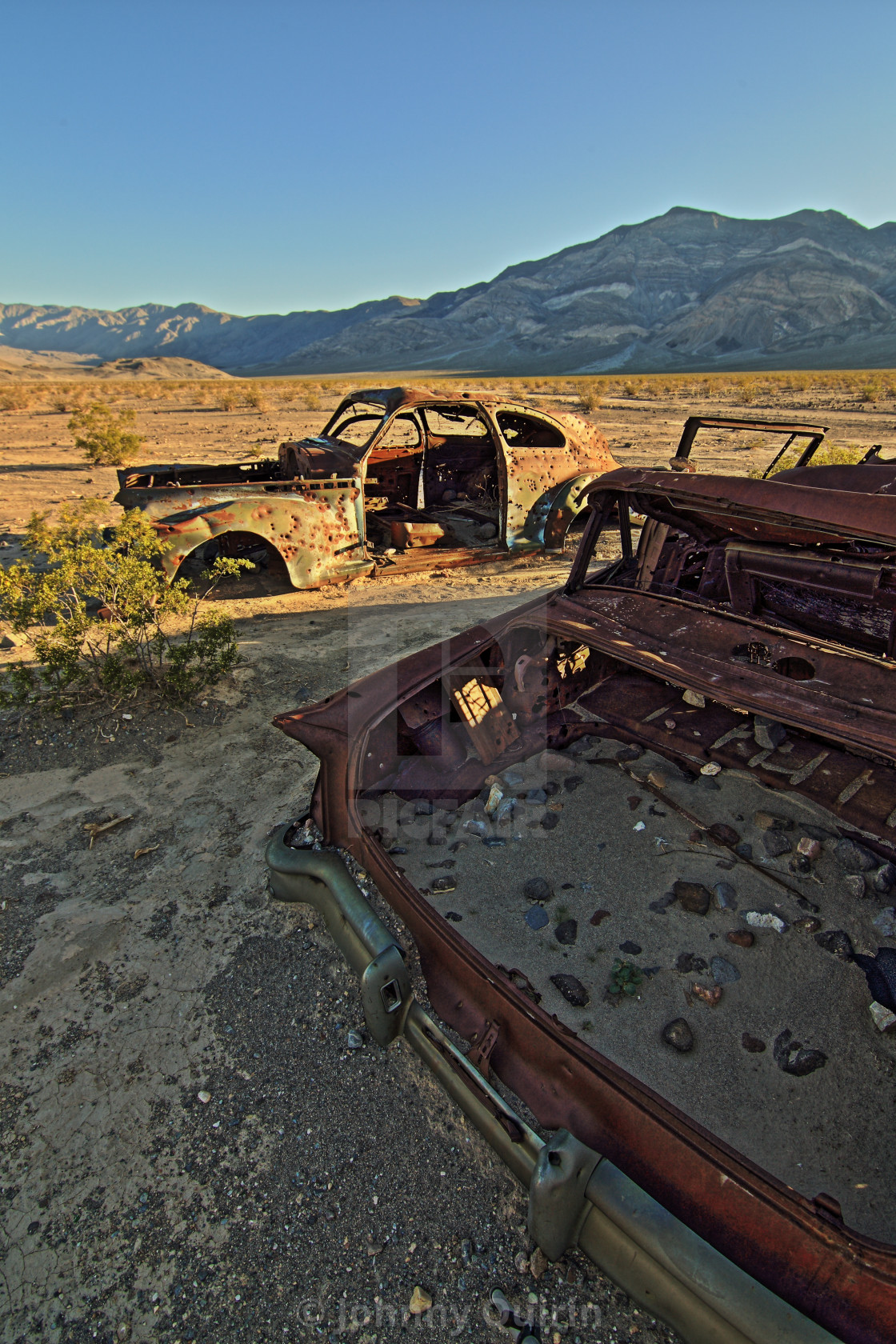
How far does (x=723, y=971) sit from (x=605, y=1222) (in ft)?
4.10

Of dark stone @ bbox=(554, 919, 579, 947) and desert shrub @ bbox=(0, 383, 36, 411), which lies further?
desert shrub @ bbox=(0, 383, 36, 411)

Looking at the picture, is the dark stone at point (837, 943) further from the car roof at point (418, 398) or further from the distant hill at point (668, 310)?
the distant hill at point (668, 310)

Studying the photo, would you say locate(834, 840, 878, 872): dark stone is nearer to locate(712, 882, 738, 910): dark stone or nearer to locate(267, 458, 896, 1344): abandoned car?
locate(267, 458, 896, 1344): abandoned car

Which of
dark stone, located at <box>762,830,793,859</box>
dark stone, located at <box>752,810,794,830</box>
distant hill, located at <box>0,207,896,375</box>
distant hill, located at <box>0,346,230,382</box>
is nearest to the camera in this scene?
dark stone, located at <box>762,830,793,859</box>

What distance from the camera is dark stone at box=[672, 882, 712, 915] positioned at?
8.46 feet

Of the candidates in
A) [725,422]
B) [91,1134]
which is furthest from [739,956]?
[725,422]

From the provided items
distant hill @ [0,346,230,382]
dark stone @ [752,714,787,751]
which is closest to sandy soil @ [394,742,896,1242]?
dark stone @ [752,714,787,751]

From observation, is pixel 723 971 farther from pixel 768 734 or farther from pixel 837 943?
pixel 768 734

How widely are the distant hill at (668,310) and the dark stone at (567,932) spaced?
5152cm

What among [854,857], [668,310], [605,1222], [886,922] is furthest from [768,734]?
[668,310]

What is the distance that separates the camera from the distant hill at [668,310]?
190 feet

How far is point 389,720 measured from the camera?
108 inches

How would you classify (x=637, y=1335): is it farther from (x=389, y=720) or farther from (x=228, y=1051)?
(x=389, y=720)

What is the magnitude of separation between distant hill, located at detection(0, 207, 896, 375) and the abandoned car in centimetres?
5039
